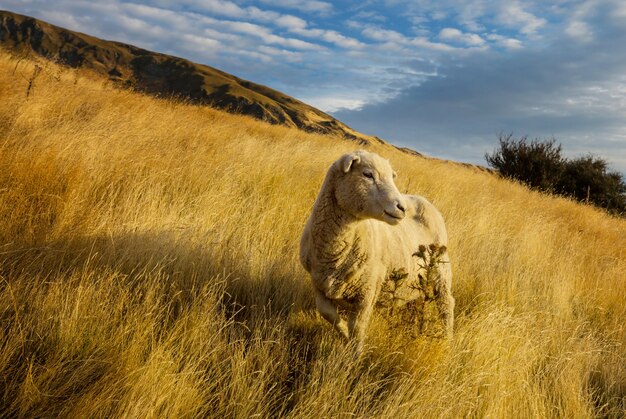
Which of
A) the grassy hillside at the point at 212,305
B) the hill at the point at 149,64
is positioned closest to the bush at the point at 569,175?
the grassy hillside at the point at 212,305

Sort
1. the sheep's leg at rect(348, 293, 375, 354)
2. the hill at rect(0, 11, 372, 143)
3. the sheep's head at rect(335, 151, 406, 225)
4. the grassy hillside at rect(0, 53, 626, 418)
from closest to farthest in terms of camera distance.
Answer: the grassy hillside at rect(0, 53, 626, 418)
the sheep's head at rect(335, 151, 406, 225)
the sheep's leg at rect(348, 293, 375, 354)
the hill at rect(0, 11, 372, 143)

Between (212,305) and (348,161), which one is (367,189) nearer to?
(348,161)

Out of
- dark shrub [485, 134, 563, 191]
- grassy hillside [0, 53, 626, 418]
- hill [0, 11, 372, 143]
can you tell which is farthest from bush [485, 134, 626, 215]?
hill [0, 11, 372, 143]

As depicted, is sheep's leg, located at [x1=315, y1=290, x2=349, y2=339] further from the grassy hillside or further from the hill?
the hill

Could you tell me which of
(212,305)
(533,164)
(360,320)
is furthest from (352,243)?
(533,164)

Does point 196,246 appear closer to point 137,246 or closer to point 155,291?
point 137,246

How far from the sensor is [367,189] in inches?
112

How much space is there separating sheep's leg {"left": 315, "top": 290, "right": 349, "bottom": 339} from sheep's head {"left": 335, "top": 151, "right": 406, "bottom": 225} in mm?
720

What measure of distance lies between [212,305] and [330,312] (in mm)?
1005

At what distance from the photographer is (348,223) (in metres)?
3.02

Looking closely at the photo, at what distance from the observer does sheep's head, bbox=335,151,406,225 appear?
2732 millimetres

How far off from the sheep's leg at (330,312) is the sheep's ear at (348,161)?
39.6 inches

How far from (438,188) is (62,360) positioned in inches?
324

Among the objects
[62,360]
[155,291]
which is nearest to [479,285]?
[155,291]
